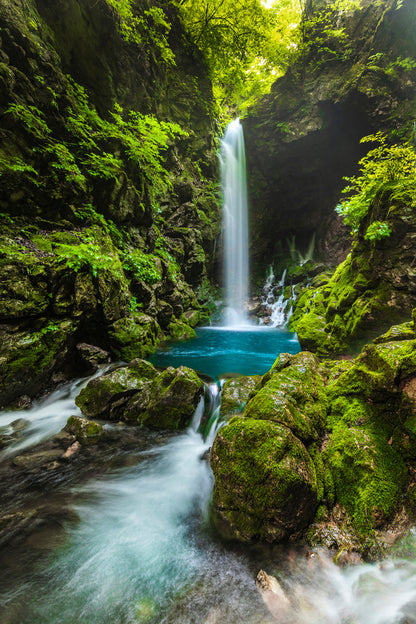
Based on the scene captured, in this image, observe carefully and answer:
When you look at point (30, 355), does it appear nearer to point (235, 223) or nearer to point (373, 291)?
point (373, 291)

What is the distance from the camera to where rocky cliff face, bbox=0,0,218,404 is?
5277 mm

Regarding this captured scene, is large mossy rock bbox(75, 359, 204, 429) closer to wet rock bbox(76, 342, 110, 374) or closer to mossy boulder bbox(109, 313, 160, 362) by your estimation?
wet rock bbox(76, 342, 110, 374)

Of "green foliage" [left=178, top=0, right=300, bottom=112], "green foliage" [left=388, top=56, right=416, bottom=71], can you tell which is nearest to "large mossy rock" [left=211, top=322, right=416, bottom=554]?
"green foliage" [left=388, top=56, right=416, bottom=71]

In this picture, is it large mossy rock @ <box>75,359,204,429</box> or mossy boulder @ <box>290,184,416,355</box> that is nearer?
large mossy rock @ <box>75,359,204,429</box>

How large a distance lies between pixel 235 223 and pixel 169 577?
21188 mm

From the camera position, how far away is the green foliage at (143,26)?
8.82 m

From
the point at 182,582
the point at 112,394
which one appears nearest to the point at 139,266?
the point at 112,394

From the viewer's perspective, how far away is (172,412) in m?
4.60

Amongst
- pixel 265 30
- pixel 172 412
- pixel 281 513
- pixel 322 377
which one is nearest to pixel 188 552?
pixel 281 513

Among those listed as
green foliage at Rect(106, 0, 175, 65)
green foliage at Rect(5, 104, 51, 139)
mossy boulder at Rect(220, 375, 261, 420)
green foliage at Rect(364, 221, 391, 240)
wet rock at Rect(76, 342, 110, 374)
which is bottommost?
mossy boulder at Rect(220, 375, 261, 420)

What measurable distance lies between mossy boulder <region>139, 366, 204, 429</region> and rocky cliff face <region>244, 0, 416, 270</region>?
18878mm

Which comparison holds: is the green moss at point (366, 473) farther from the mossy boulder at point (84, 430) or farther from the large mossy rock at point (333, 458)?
the mossy boulder at point (84, 430)

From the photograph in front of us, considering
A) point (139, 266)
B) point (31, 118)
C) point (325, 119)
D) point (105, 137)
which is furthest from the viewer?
point (325, 119)

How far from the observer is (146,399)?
4.94 m
